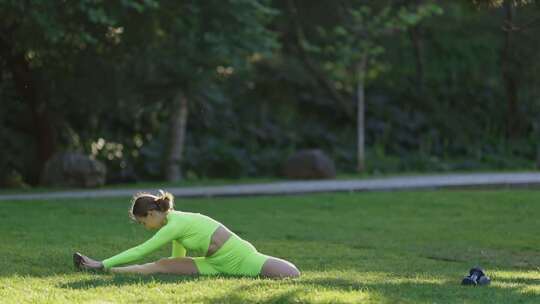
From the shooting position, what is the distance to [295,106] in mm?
29953

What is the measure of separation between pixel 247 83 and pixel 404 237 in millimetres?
13612

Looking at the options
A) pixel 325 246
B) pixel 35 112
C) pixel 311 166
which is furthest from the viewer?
pixel 311 166

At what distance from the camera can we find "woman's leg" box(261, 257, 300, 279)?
32.0 ft

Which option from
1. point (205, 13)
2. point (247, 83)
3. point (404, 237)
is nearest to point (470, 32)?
point (247, 83)

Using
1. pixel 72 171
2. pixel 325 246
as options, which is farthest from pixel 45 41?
pixel 325 246

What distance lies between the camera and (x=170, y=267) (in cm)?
1004

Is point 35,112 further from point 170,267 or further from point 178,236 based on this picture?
point 178,236

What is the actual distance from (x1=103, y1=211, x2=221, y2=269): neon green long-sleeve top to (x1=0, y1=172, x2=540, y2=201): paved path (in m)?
9.38

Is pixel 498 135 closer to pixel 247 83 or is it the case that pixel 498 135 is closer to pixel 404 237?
pixel 247 83

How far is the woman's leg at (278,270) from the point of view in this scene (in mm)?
9766

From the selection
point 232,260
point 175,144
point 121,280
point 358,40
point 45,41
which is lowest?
point 121,280

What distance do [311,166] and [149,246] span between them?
15.3 meters

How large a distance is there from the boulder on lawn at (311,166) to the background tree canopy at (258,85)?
1.18m

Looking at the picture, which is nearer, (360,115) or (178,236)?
(178,236)
